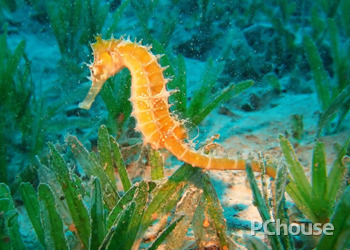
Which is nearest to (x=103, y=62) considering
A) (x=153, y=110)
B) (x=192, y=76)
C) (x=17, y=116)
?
(x=153, y=110)

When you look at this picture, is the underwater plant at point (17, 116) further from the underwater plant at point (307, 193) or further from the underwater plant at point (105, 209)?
the underwater plant at point (307, 193)

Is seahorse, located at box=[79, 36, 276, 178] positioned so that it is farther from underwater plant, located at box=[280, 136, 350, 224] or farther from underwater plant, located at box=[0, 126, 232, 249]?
underwater plant, located at box=[280, 136, 350, 224]

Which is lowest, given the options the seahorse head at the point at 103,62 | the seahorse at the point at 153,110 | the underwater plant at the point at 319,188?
the underwater plant at the point at 319,188

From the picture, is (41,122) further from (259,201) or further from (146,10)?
(146,10)

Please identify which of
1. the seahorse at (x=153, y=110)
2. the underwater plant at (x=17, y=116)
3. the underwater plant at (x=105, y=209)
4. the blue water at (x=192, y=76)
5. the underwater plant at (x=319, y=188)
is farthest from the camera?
the blue water at (x=192, y=76)

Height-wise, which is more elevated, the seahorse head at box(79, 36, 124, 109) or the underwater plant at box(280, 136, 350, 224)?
the seahorse head at box(79, 36, 124, 109)

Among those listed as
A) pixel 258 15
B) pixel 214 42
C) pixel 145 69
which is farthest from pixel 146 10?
pixel 145 69

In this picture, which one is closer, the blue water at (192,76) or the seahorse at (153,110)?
the seahorse at (153,110)

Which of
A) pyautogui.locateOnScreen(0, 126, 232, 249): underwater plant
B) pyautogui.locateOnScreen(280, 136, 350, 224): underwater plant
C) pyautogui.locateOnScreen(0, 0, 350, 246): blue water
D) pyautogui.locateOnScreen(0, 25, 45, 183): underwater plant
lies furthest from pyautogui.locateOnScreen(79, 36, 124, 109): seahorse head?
pyautogui.locateOnScreen(280, 136, 350, 224): underwater plant

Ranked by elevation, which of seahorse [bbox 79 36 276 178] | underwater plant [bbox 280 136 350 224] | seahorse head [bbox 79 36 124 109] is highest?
seahorse head [bbox 79 36 124 109]

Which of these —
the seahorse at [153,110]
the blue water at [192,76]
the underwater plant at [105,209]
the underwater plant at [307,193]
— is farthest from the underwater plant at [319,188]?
Answer: the underwater plant at [105,209]
